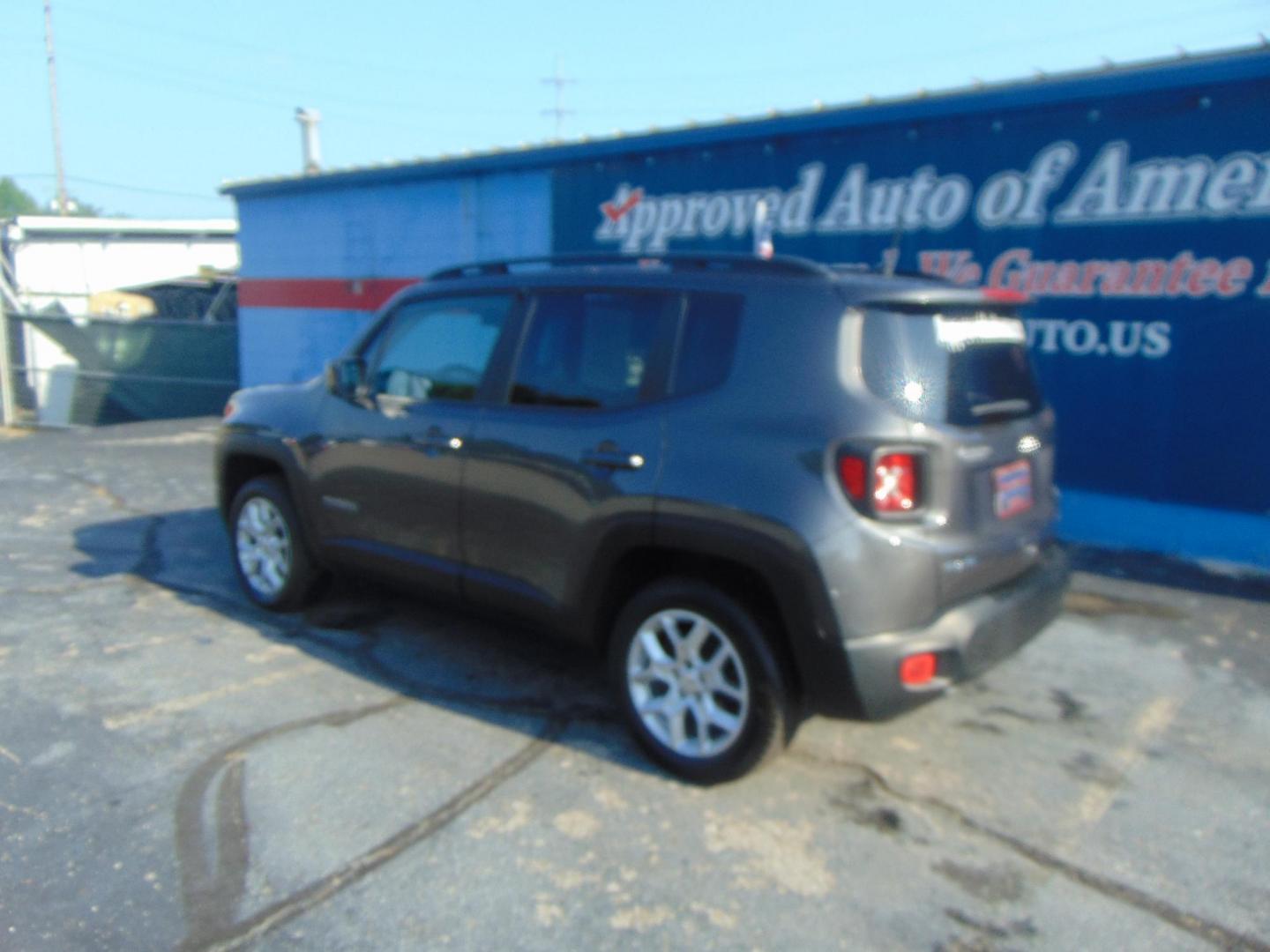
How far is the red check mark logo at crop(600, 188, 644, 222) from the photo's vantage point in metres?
9.27

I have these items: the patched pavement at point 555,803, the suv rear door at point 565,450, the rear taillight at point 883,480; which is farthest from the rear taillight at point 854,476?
the patched pavement at point 555,803

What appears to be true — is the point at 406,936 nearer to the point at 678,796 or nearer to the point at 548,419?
the point at 678,796

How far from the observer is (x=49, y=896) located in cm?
277

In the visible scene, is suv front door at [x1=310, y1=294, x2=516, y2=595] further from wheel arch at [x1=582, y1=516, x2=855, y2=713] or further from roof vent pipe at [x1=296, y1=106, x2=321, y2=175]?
roof vent pipe at [x1=296, y1=106, x2=321, y2=175]

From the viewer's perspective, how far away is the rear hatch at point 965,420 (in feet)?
10.1

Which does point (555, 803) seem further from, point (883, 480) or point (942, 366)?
point (942, 366)

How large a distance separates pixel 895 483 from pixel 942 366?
1.58 ft

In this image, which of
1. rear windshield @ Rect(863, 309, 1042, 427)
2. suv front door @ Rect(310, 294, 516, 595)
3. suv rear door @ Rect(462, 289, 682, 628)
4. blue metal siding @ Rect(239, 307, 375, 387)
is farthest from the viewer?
blue metal siding @ Rect(239, 307, 375, 387)

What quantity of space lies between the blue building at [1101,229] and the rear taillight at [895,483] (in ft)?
7.85

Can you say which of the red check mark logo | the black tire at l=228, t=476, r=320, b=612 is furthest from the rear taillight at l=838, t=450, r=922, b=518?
the red check mark logo

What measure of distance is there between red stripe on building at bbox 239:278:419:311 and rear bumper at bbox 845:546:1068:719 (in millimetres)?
9507

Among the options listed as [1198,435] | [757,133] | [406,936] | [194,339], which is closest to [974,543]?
[406,936]

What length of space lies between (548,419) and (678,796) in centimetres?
148

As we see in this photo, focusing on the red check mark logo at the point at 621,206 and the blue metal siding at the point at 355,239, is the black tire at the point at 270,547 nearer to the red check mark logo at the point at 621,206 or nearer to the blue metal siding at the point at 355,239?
the red check mark logo at the point at 621,206
